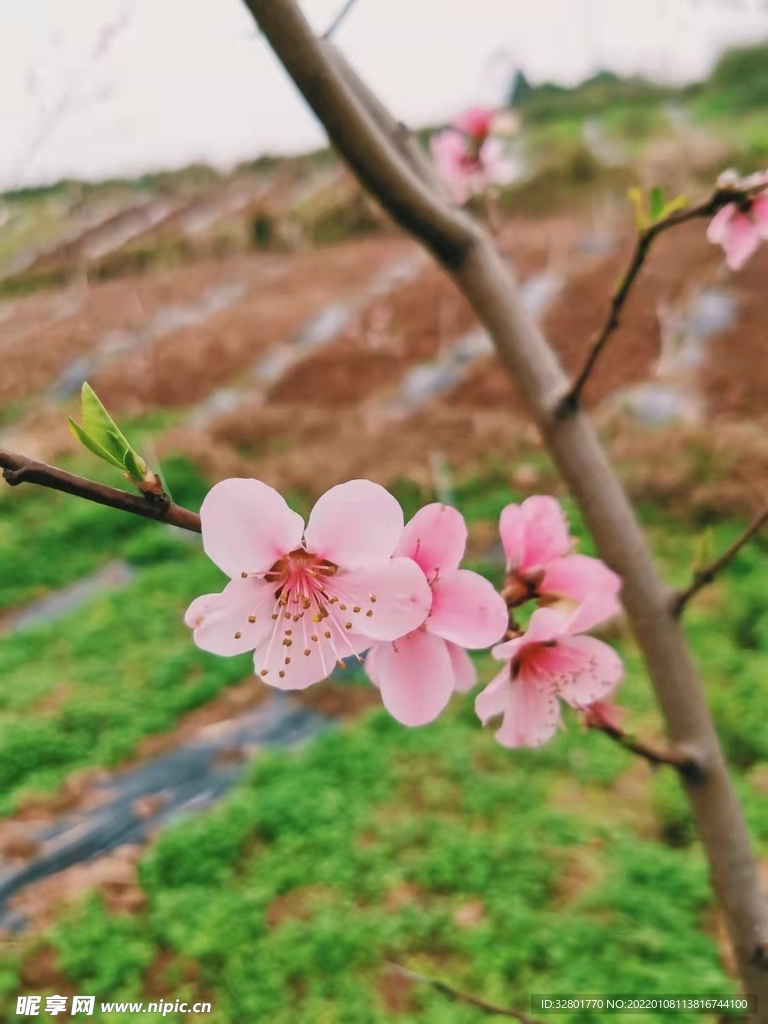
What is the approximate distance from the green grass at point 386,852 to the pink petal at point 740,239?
1.23 m

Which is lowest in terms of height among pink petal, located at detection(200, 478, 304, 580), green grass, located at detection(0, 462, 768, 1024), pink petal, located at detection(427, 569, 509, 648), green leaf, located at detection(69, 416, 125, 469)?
green grass, located at detection(0, 462, 768, 1024)

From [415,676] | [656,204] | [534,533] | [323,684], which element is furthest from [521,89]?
[415,676]

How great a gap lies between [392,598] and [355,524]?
39 millimetres

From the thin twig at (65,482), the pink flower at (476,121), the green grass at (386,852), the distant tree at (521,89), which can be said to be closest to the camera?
the thin twig at (65,482)

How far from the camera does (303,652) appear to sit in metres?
0.42

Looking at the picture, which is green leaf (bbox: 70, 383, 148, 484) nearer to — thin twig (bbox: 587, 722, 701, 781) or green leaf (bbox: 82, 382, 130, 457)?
green leaf (bbox: 82, 382, 130, 457)

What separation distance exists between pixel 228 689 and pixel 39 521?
1.27 meters

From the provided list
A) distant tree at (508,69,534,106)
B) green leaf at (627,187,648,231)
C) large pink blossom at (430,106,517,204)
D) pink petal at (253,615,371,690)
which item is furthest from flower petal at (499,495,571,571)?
distant tree at (508,69,534,106)

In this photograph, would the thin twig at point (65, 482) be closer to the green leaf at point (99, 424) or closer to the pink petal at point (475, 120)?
the green leaf at point (99, 424)

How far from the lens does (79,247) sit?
11.8ft

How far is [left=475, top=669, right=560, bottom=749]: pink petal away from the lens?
0.47 meters

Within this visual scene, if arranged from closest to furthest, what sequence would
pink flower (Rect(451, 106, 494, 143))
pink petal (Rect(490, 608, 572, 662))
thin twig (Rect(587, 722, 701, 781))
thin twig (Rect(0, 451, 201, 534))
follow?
Answer: thin twig (Rect(0, 451, 201, 534)), pink petal (Rect(490, 608, 572, 662)), thin twig (Rect(587, 722, 701, 781)), pink flower (Rect(451, 106, 494, 143))

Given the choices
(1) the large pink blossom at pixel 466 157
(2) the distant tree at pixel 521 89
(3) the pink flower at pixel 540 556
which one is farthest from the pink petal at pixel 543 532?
(2) the distant tree at pixel 521 89

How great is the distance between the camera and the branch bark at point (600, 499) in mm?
561
